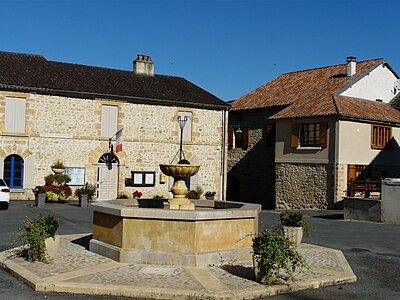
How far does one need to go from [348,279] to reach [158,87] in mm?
22148

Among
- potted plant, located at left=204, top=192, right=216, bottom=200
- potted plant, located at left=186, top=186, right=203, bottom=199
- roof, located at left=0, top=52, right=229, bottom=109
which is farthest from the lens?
potted plant, located at left=204, top=192, right=216, bottom=200

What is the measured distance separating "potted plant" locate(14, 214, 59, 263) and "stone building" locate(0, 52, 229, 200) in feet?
52.7

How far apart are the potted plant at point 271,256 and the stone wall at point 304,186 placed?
1836 cm

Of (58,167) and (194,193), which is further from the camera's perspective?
(194,193)

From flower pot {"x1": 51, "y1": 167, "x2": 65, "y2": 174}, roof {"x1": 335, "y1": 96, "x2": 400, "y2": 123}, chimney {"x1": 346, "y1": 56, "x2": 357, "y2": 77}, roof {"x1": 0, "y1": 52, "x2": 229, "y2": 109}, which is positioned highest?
chimney {"x1": 346, "y1": 56, "x2": 357, "y2": 77}

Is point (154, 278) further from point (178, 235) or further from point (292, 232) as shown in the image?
point (292, 232)

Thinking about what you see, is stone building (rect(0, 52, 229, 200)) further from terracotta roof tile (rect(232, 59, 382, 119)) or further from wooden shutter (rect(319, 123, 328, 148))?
wooden shutter (rect(319, 123, 328, 148))

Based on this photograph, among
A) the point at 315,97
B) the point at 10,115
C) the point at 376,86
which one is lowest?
the point at 10,115

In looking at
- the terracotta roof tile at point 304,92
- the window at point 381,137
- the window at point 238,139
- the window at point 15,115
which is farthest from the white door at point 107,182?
the window at point 381,137

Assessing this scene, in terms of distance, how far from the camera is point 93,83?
27109 mm

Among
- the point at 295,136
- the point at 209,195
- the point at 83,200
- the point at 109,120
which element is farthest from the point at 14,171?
the point at 295,136

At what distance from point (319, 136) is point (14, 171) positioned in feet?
50.7

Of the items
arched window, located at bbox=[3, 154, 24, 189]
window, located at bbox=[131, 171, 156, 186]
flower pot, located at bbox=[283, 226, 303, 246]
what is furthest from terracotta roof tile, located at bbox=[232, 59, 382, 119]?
flower pot, located at bbox=[283, 226, 303, 246]

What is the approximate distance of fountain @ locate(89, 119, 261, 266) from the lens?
904 cm
